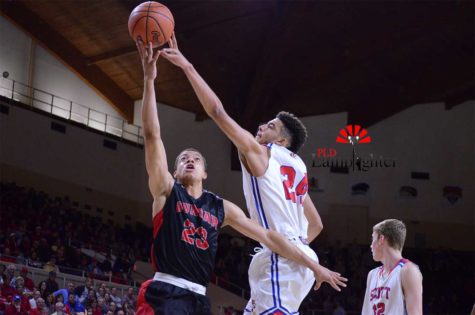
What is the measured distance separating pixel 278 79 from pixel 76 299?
1265 centimetres

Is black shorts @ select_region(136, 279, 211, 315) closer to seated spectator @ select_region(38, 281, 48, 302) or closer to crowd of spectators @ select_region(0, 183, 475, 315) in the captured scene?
crowd of spectators @ select_region(0, 183, 475, 315)

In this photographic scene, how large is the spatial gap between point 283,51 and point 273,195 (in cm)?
1774

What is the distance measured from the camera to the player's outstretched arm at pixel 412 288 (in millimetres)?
4852

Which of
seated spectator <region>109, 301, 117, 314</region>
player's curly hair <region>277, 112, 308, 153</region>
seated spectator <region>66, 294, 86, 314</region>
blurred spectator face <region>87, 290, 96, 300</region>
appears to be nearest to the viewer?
player's curly hair <region>277, 112, 308, 153</region>

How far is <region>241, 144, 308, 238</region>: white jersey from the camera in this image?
4.70 metres

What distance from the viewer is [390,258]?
5.29 meters

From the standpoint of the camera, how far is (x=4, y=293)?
39.2 ft

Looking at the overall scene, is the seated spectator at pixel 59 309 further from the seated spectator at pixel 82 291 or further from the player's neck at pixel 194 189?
the player's neck at pixel 194 189

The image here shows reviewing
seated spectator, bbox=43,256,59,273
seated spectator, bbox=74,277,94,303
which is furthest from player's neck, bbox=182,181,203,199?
seated spectator, bbox=43,256,59,273

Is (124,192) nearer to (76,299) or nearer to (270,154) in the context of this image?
(76,299)

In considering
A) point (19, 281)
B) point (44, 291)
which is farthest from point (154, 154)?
point (44, 291)

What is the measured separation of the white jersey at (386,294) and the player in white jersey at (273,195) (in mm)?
621

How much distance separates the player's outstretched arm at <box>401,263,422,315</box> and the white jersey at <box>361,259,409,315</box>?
0.06 meters

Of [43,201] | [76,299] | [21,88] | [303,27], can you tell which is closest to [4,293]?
[76,299]
